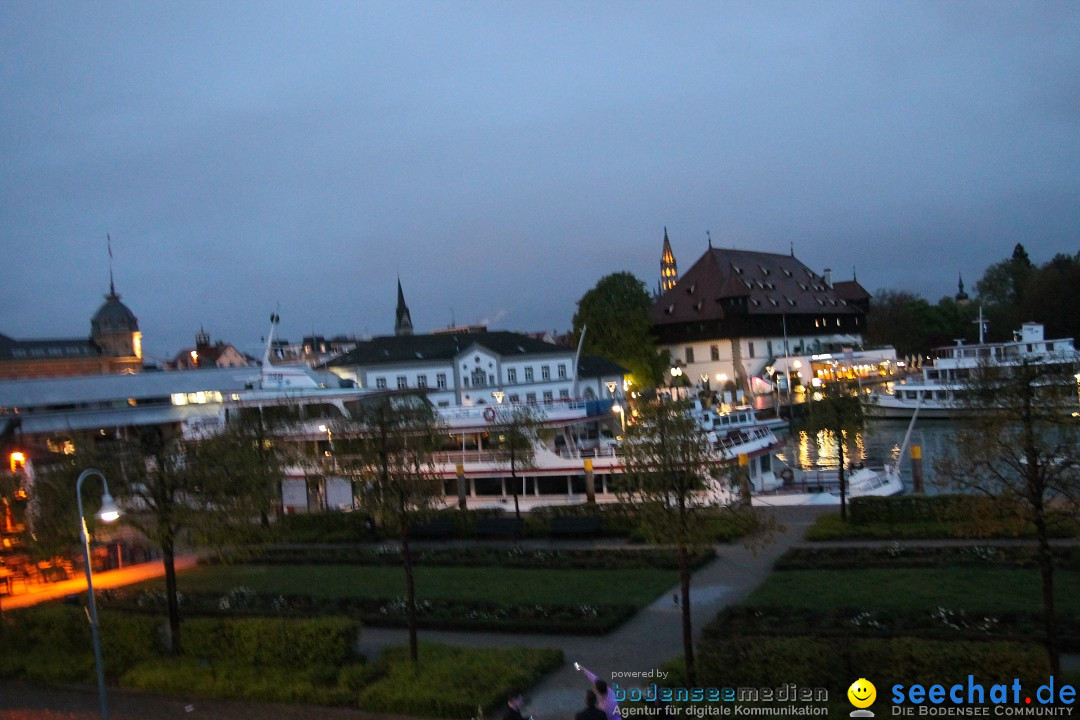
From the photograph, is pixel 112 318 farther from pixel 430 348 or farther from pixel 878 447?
pixel 878 447

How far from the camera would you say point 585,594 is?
18.0 m

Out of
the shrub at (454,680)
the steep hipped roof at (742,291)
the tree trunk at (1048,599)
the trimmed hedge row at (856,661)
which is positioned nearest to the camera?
the tree trunk at (1048,599)

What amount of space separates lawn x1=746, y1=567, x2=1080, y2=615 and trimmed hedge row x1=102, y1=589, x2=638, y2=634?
3210mm

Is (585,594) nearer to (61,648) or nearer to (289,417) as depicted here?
(61,648)

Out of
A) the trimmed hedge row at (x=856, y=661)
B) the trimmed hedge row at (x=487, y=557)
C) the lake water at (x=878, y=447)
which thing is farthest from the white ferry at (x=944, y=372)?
the trimmed hedge row at (x=856, y=661)

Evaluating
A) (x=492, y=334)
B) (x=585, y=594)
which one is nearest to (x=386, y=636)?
(x=585, y=594)

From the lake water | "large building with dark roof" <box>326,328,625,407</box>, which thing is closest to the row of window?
"large building with dark roof" <box>326,328,625,407</box>

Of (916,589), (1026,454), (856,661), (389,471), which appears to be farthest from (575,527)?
(1026,454)

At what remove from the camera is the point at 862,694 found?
10359 mm

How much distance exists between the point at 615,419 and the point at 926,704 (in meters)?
25.7

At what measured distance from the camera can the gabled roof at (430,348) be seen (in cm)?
5381

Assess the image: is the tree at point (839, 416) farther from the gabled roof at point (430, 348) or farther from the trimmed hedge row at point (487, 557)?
the gabled roof at point (430, 348)

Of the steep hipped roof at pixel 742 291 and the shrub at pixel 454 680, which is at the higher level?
the steep hipped roof at pixel 742 291

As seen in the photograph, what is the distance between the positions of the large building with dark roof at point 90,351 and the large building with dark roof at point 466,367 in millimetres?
49919
